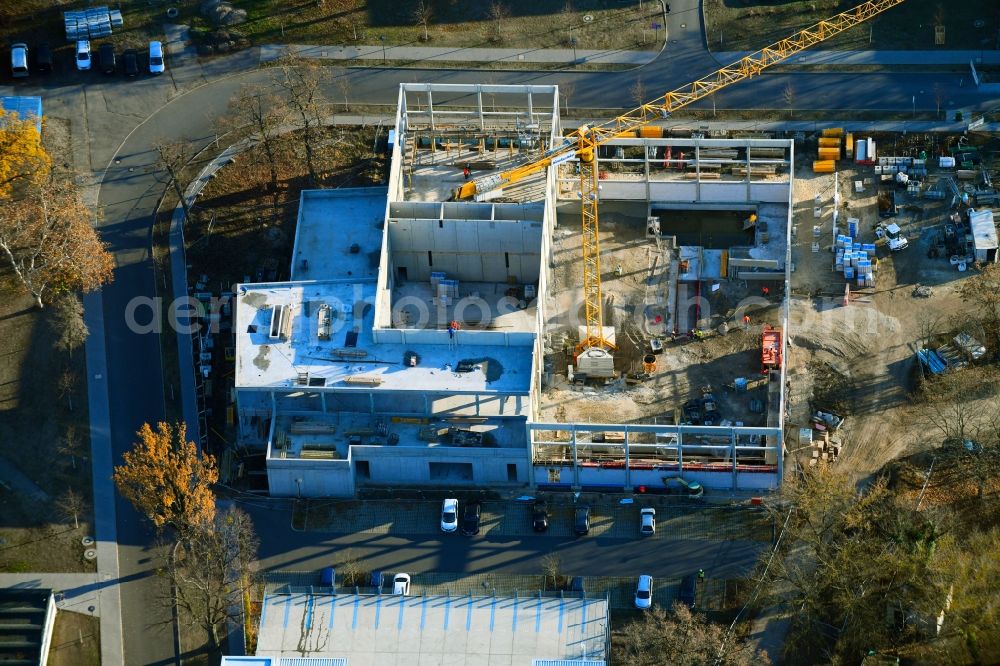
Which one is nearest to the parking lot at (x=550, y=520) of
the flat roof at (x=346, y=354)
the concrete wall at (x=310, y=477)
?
the concrete wall at (x=310, y=477)

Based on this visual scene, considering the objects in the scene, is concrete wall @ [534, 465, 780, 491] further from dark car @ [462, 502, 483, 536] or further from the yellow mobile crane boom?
the yellow mobile crane boom

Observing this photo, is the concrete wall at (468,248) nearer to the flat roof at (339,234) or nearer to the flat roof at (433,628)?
the flat roof at (339,234)

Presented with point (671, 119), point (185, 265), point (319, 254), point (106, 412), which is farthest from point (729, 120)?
point (106, 412)

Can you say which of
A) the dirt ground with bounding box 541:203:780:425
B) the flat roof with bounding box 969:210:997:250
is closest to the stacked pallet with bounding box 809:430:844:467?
the dirt ground with bounding box 541:203:780:425

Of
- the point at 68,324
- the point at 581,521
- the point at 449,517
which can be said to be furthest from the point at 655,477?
the point at 68,324

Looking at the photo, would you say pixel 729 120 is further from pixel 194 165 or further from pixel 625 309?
pixel 194 165

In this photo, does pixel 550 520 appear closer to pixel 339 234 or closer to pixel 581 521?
pixel 581 521

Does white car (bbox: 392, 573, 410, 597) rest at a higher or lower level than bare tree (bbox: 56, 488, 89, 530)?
lower
